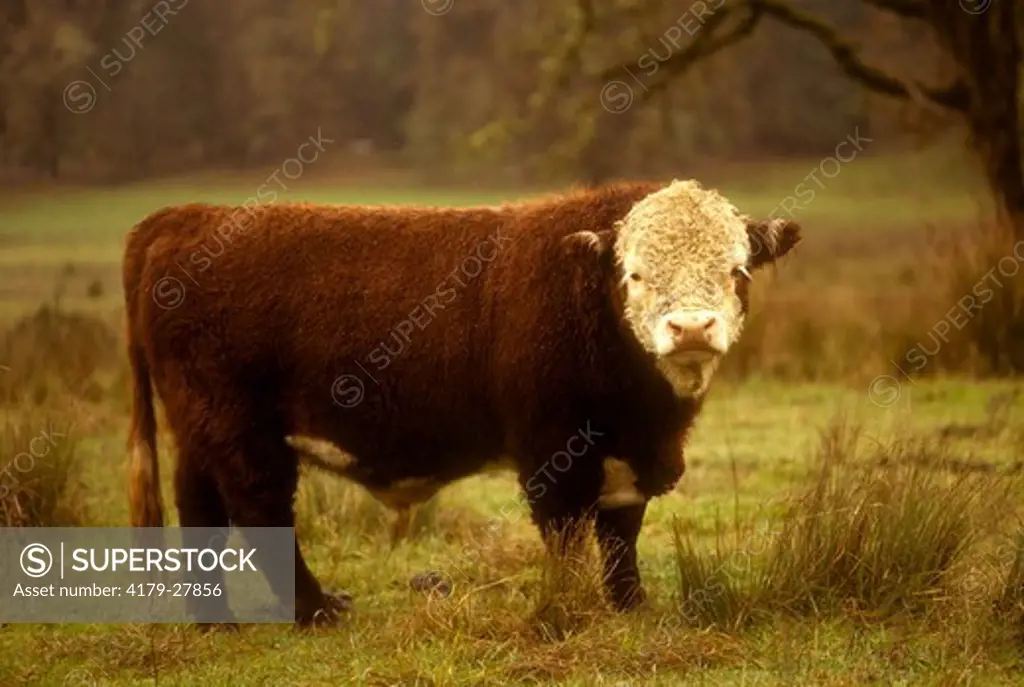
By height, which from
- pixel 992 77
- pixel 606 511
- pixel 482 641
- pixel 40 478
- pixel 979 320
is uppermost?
pixel 992 77

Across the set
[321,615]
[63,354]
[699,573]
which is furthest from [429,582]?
[63,354]

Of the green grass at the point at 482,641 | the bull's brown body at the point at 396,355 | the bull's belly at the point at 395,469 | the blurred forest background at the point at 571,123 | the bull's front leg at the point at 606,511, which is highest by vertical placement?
the blurred forest background at the point at 571,123

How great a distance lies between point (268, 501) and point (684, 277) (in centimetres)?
178

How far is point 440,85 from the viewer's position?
13.2 m

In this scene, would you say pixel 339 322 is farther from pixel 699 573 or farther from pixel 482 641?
pixel 699 573

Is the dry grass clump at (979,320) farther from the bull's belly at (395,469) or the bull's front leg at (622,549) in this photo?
the bull's belly at (395,469)

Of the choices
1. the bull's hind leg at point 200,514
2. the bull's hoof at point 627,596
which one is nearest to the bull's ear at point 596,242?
the bull's hoof at point 627,596

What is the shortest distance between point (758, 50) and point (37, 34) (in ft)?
23.8

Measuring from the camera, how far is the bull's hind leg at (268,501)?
205 inches

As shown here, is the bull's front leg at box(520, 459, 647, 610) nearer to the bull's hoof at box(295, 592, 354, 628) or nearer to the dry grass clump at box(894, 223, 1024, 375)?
the bull's hoof at box(295, 592, 354, 628)

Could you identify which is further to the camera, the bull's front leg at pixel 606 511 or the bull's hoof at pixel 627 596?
the bull's hoof at pixel 627 596

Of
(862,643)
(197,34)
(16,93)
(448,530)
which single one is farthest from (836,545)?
(197,34)

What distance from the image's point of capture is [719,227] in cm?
470

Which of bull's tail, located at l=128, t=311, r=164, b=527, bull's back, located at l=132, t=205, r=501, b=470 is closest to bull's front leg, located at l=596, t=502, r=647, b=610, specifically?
bull's back, located at l=132, t=205, r=501, b=470
